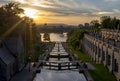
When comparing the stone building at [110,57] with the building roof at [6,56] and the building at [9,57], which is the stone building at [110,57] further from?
the building roof at [6,56]

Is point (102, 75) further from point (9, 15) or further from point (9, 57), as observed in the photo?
point (9, 15)

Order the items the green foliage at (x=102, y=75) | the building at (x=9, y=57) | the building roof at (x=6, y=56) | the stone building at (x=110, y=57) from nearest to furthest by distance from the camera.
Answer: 1. the building at (x=9, y=57)
2. the building roof at (x=6, y=56)
3. the green foliage at (x=102, y=75)
4. the stone building at (x=110, y=57)

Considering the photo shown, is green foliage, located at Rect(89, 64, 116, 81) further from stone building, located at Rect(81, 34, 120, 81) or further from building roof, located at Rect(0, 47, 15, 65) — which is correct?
building roof, located at Rect(0, 47, 15, 65)

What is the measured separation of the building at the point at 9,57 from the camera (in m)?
38.9

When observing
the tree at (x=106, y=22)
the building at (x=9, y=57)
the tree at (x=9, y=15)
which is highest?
the tree at (x=9, y=15)

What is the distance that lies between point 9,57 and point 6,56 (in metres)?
1.11

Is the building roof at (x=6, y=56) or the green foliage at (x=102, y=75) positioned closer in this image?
the building roof at (x=6, y=56)

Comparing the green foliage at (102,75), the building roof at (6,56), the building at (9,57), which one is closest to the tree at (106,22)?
the green foliage at (102,75)

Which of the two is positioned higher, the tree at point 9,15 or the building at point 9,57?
the tree at point 9,15

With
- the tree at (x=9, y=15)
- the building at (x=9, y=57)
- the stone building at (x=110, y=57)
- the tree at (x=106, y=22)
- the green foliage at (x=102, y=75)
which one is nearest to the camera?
the building at (x=9, y=57)

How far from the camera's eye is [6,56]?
138ft

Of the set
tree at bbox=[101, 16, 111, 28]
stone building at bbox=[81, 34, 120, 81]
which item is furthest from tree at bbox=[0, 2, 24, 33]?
tree at bbox=[101, 16, 111, 28]

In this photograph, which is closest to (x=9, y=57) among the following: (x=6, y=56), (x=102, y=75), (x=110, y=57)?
(x=6, y=56)

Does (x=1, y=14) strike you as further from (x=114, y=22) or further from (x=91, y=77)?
(x=114, y=22)
